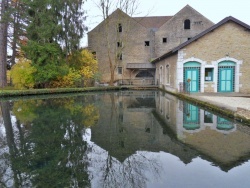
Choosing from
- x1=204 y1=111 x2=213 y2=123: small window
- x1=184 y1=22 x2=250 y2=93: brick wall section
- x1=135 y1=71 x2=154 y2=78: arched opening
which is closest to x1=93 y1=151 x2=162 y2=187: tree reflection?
x1=204 y1=111 x2=213 y2=123: small window

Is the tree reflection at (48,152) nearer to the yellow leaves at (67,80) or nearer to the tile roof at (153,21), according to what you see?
the yellow leaves at (67,80)

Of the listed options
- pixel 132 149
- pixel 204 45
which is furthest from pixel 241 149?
pixel 204 45

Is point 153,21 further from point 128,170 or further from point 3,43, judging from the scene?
point 128,170

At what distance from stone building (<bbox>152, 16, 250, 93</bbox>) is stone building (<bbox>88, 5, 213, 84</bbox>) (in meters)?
13.2

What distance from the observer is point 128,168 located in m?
4.15

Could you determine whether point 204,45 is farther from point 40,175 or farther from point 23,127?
point 40,175

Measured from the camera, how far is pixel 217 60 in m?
16.9

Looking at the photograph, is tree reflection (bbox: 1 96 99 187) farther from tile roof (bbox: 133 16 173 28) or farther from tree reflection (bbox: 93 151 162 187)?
tile roof (bbox: 133 16 173 28)

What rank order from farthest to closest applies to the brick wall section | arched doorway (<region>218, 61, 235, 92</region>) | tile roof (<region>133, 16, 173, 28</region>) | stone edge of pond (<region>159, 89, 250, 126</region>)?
tile roof (<region>133, 16, 173, 28</region>) < arched doorway (<region>218, 61, 235, 92</region>) < the brick wall section < stone edge of pond (<region>159, 89, 250, 126</region>)

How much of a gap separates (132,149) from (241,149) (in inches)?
98.5

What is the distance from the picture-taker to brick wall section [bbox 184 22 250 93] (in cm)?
1669

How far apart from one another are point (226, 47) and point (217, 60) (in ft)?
3.99

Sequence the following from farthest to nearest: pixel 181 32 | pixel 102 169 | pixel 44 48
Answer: pixel 181 32 < pixel 44 48 < pixel 102 169

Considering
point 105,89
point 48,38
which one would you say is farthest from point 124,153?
point 105,89
